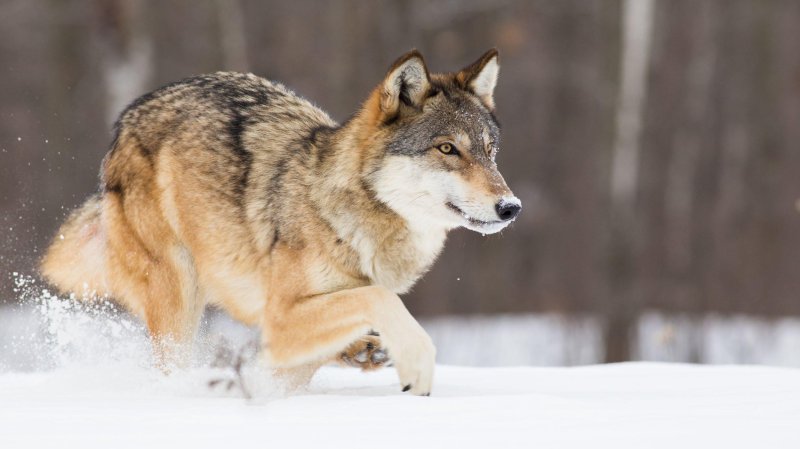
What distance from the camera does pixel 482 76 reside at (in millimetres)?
5172

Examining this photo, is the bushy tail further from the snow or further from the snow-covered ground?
the snow

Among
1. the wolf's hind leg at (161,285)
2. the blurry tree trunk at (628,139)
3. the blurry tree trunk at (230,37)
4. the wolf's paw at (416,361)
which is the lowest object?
the wolf's paw at (416,361)

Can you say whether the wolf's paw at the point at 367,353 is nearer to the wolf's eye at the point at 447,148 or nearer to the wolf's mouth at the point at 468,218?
the wolf's mouth at the point at 468,218

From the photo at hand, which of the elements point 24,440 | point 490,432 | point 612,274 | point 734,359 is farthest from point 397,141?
point 612,274

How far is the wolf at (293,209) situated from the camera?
4.58 m

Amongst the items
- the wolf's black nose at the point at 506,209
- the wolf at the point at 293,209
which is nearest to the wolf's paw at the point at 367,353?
the wolf at the point at 293,209

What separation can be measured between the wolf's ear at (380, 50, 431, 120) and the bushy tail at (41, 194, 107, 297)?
6.41 ft

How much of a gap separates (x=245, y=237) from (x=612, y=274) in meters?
7.12

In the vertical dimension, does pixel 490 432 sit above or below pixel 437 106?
below

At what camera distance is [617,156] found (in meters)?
11.7

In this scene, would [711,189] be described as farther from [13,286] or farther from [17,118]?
[13,286]

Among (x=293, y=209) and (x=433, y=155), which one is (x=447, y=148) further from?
(x=293, y=209)

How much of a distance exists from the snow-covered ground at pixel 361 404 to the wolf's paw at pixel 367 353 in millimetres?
127

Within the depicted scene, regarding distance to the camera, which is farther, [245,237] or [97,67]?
[97,67]
